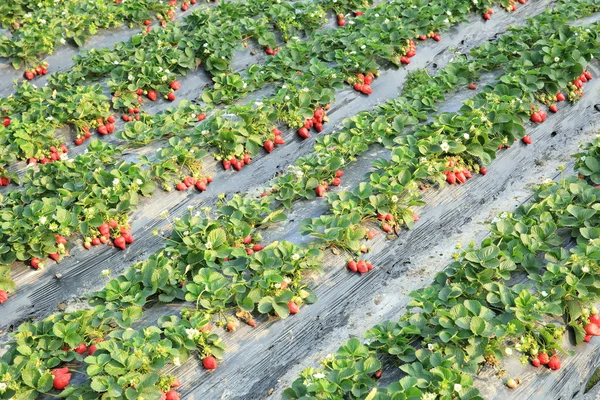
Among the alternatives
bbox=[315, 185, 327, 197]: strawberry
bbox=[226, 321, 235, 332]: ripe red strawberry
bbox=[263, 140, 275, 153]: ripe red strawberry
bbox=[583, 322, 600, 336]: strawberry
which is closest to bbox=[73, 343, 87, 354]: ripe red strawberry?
bbox=[226, 321, 235, 332]: ripe red strawberry

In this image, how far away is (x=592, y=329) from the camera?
13.9 ft

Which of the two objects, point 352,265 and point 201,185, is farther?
point 201,185

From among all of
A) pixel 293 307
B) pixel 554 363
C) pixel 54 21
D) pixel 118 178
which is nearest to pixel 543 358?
pixel 554 363

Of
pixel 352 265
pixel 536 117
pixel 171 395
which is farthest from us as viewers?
pixel 536 117

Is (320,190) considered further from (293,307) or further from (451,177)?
(293,307)

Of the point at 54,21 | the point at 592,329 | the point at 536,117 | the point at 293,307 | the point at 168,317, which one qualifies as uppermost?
the point at 54,21

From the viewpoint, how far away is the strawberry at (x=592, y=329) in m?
4.23

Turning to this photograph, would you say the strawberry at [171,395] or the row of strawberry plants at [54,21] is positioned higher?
the row of strawberry plants at [54,21]

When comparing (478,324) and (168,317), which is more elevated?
(168,317)

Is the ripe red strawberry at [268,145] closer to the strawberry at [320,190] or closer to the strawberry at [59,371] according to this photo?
the strawberry at [320,190]

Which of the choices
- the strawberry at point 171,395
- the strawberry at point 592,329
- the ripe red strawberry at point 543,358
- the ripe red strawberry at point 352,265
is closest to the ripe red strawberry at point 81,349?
the strawberry at point 171,395

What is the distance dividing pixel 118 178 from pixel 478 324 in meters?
3.28

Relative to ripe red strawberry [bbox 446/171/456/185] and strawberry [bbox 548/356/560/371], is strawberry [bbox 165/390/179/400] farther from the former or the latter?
ripe red strawberry [bbox 446/171/456/185]

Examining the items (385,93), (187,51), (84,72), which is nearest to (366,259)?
(385,93)
